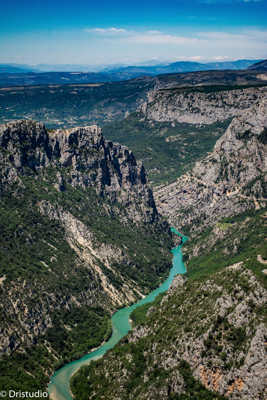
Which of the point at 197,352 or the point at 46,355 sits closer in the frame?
the point at 197,352

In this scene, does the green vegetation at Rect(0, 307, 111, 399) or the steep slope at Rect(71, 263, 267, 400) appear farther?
the green vegetation at Rect(0, 307, 111, 399)

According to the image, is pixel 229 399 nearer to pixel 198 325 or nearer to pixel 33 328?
pixel 198 325

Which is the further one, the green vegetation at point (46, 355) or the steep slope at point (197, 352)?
the green vegetation at point (46, 355)

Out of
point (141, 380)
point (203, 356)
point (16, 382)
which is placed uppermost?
point (203, 356)

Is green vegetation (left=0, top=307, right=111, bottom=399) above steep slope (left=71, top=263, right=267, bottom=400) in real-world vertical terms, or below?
below

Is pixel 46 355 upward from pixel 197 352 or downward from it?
downward

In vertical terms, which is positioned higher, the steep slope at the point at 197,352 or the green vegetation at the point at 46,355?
the steep slope at the point at 197,352

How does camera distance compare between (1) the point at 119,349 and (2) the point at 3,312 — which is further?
(2) the point at 3,312

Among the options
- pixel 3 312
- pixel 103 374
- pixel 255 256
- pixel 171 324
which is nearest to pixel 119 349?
pixel 103 374
